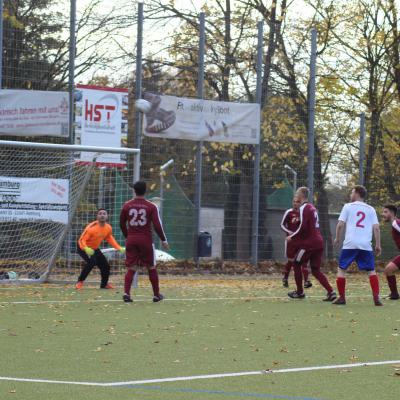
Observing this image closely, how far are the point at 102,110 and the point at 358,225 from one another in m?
8.22

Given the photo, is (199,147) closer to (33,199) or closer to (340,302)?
(33,199)

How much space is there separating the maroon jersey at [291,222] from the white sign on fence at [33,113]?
16.0 ft

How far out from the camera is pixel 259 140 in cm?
2672

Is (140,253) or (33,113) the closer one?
(140,253)

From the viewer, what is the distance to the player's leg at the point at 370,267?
1702 centimetres

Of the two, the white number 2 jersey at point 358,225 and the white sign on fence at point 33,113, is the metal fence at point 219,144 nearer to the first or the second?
the white sign on fence at point 33,113

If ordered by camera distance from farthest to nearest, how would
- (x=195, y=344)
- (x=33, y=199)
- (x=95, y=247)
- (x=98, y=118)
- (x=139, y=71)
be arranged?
(x=139, y=71) → (x=98, y=118) → (x=33, y=199) → (x=95, y=247) → (x=195, y=344)

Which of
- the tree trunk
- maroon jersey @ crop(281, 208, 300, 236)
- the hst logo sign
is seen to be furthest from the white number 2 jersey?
the tree trunk

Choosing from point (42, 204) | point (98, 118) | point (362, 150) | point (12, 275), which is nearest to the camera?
point (12, 275)

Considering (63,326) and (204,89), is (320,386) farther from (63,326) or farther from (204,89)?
(204,89)

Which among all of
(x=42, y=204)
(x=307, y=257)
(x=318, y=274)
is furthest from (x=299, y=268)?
(x=42, y=204)

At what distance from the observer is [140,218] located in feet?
55.9

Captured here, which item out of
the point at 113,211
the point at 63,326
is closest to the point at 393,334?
the point at 63,326

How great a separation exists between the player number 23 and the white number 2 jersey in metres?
2.92
